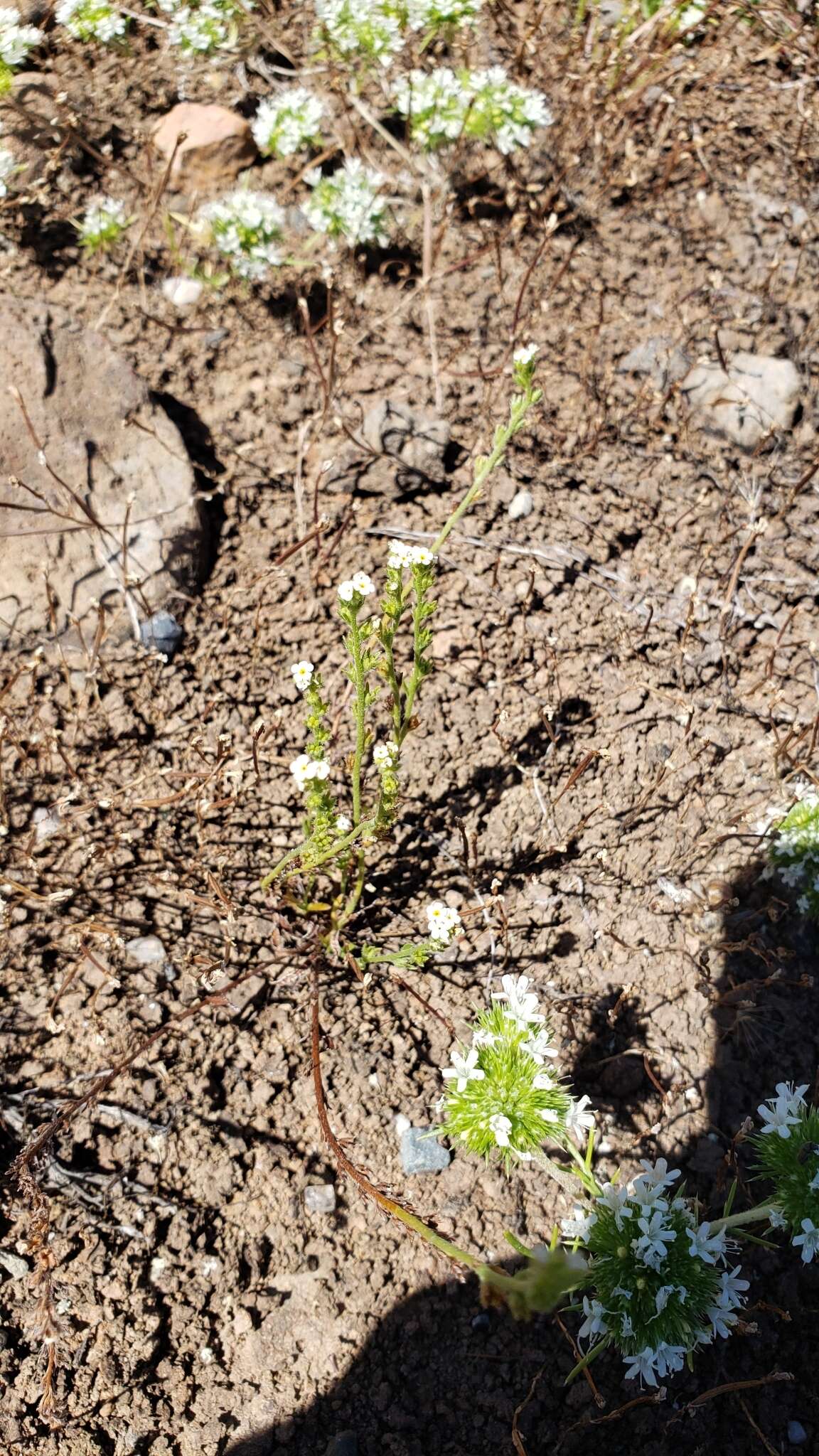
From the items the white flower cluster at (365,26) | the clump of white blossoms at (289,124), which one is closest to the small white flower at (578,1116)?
the clump of white blossoms at (289,124)

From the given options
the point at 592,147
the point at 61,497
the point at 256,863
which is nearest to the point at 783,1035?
the point at 256,863

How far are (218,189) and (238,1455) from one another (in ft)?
16.2

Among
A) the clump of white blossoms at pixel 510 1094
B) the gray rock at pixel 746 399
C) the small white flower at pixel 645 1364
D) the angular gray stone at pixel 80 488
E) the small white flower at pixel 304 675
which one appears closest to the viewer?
the small white flower at pixel 645 1364

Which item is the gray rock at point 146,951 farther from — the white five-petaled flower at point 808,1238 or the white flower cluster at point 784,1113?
the white five-petaled flower at point 808,1238

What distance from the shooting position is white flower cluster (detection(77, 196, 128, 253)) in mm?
4160

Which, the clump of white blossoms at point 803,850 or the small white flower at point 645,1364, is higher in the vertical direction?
the clump of white blossoms at point 803,850

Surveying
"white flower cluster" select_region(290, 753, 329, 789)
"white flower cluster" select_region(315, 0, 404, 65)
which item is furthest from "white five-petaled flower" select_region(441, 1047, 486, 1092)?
"white flower cluster" select_region(315, 0, 404, 65)

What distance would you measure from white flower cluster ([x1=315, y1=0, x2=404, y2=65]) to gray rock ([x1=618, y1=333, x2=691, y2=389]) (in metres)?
1.67

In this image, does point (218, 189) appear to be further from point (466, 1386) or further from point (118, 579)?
point (466, 1386)

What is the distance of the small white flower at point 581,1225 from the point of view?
7.72ft

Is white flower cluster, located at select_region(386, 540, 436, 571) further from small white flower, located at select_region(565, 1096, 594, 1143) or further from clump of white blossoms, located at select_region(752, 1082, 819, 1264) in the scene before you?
clump of white blossoms, located at select_region(752, 1082, 819, 1264)

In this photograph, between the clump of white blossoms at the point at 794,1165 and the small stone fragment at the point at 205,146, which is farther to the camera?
the small stone fragment at the point at 205,146

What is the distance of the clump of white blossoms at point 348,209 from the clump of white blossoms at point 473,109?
35 centimetres

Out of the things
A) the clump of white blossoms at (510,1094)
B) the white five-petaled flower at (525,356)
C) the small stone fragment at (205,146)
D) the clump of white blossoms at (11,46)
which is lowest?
the clump of white blossoms at (510,1094)
